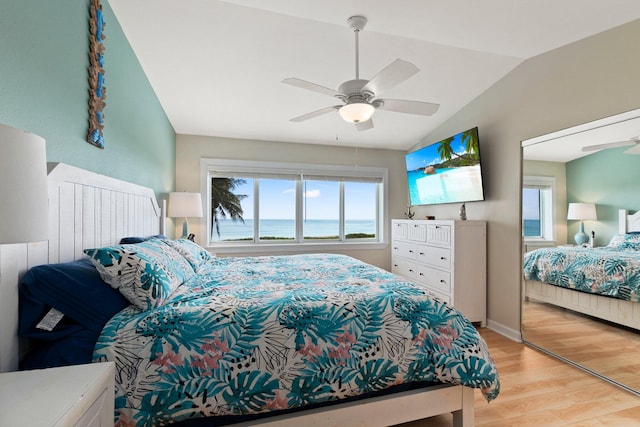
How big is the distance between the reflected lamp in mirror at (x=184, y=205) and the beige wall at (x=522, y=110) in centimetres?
336

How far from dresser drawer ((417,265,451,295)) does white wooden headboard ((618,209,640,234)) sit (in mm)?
1465

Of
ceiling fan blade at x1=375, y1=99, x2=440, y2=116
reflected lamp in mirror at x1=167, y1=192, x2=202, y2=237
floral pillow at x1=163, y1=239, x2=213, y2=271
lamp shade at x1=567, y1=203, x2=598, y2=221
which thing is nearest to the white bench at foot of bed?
lamp shade at x1=567, y1=203, x2=598, y2=221

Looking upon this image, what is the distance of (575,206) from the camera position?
242 centimetres

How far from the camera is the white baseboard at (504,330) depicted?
9.35 ft

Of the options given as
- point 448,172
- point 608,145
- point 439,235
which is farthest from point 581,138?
point 439,235

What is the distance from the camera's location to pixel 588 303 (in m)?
2.42

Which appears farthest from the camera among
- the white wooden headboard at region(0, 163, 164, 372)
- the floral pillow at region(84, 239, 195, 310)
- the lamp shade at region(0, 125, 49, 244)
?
the floral pillow at region(84, 239, 195, 310)

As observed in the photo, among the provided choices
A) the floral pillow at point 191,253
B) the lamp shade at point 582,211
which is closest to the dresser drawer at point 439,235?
the lamp shade at point 582,211

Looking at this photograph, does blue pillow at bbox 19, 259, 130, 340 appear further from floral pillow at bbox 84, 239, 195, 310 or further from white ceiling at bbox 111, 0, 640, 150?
white ceiling at bbox 111, 0, 640, 150

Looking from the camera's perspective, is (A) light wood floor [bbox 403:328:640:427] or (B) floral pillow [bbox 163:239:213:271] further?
(B) floral pillow [bbox 163:239:213:271]

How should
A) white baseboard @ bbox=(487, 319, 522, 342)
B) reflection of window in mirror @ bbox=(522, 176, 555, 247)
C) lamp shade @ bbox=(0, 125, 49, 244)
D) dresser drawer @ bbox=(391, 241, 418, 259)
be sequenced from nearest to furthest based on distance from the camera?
lamp shade @ bbox=(0, 125, 49, 244), reflection of window in mirror @ bbox=(522, 176, 555, 247), white baseboard @ bbox=(487, 319, 522, 342), dresser drawer @ bbox=(391, 241, 418, 259)

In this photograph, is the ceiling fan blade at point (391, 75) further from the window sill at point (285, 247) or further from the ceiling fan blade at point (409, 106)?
the window sill at point (285, 247)

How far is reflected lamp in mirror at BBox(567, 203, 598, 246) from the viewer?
232cm

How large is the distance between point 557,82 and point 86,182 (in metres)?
3.67
